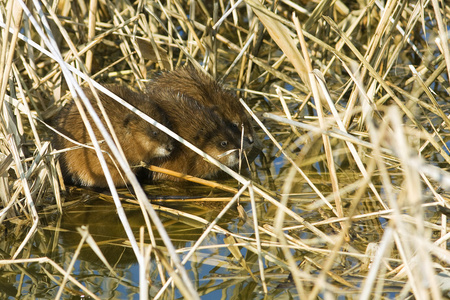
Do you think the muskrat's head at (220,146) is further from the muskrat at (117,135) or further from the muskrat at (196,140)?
the muskrat at (117,135)

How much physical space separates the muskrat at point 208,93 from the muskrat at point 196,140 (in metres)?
0.18

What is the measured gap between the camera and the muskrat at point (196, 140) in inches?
158

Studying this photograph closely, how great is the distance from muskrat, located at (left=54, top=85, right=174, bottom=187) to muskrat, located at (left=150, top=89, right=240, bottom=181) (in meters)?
0.15

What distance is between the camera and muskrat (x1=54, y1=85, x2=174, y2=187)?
377 centimetres

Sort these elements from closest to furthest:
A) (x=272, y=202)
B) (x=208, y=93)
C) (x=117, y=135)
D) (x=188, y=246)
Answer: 1. (x=272, y=202)
2. (x=188, y=246)
3. (x=117, y=135)
4. (x=208, y=93)

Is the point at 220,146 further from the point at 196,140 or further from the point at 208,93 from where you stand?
the point at 208,93

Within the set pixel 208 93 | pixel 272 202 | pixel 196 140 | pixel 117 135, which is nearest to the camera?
pixel 272 202

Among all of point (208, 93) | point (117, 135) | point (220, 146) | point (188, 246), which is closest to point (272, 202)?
point (188, 246)

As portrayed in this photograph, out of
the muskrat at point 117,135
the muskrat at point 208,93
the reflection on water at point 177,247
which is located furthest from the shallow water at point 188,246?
the muskrat at point 208,93

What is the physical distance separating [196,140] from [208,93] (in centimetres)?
57

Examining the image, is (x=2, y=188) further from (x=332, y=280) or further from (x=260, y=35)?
(x=260, y=35)

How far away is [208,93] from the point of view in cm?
449

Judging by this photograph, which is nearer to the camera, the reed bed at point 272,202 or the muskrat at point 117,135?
the reed bed at point 272,202

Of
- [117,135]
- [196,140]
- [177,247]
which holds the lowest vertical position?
[177,247]
